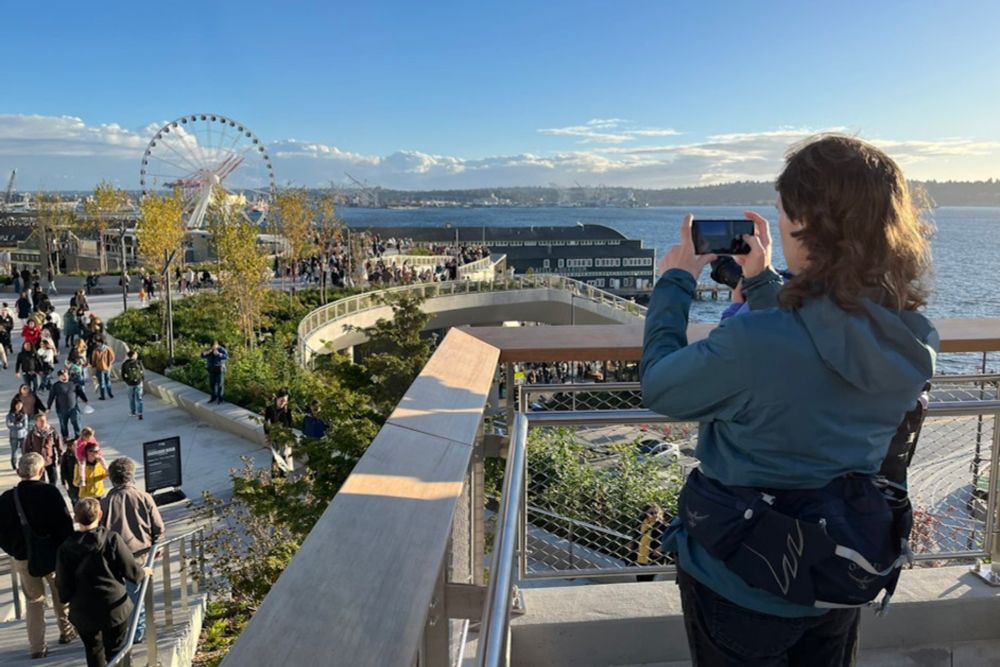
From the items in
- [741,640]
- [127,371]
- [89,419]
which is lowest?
[89,419]

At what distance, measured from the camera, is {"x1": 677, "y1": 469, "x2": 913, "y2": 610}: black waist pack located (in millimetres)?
1560

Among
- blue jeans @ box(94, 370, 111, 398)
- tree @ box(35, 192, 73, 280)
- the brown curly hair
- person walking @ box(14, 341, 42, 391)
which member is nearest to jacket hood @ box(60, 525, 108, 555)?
the brown curly hair

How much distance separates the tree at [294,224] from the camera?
124 ft

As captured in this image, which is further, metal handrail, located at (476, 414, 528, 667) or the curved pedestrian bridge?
the curved pedestrian bridge

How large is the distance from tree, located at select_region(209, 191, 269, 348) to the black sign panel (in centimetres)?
1286

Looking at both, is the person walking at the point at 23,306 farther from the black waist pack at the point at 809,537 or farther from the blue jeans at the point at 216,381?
the black waist pack at the point at 809,537

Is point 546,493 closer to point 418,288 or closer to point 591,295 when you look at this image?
point 418,288

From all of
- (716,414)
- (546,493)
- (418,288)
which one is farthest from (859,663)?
(418,288)

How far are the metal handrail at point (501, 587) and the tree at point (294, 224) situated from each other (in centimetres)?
3748

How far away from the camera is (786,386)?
1470 millimetres

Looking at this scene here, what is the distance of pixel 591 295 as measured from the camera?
121ft

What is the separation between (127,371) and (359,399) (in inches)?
308

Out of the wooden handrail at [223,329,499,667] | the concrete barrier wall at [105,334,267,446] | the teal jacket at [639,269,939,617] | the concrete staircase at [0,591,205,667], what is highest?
the teal jacket at [639,269,939,617]

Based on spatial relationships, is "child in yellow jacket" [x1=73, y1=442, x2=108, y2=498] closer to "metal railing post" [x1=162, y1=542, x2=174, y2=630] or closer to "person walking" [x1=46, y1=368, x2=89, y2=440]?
"metal railing post" [x1=162, y1=542, x2=174, y2=630]
